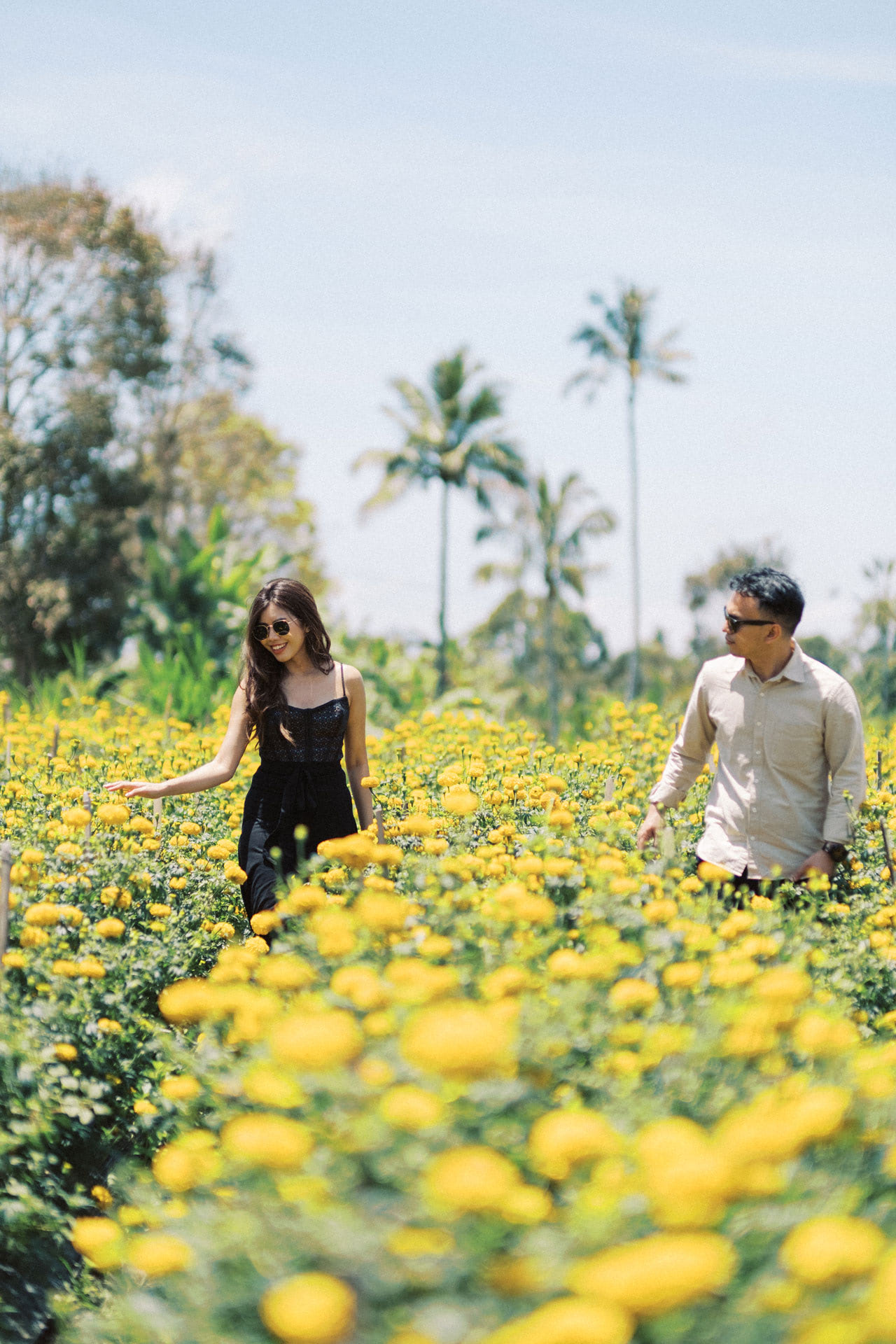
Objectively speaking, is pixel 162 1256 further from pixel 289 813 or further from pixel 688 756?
pixel 688 756

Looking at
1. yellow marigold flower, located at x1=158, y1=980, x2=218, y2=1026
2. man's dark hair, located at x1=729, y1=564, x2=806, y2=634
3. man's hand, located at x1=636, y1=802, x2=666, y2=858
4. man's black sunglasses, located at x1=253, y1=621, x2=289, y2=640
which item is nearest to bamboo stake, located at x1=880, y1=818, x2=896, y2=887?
man's hand, located at x1=636, y1=802, x2=666, y2=858

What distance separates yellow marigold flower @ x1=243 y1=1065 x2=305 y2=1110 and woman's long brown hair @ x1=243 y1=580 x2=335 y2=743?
6.84 feet

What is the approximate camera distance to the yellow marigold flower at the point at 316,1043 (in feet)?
3.97

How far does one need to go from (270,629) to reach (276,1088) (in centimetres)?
216

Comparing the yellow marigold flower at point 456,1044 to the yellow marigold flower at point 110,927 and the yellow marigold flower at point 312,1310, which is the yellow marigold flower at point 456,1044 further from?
the yellow marigold flower at point 110,927

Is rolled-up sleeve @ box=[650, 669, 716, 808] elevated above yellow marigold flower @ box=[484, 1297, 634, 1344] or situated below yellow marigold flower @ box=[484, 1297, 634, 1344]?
above

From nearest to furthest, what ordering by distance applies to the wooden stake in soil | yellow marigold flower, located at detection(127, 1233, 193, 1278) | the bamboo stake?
yellow marigold flower, located at detection(127, 1233, 193, 1278)
the wooden stake in soil
the bamboo stake

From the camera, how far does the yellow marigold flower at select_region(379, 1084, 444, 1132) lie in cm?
114

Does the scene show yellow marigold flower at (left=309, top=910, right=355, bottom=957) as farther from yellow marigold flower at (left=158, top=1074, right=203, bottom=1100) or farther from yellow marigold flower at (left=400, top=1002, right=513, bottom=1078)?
yellow marigold flower at (left=400, top=1002, right=513, bottom=1078)

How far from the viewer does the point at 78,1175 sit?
2.53 meters

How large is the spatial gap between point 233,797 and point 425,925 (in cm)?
232

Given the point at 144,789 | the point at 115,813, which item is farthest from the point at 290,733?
the point at 115,813

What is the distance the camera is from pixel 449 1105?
49.0 inches

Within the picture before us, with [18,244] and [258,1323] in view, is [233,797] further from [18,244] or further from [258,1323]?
[18,244]
